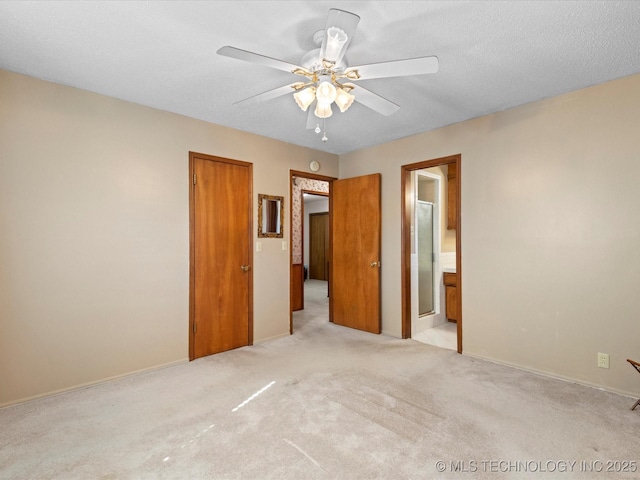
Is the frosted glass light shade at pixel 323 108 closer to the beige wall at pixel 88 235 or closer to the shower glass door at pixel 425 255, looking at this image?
the beige wall at pixel 88 235

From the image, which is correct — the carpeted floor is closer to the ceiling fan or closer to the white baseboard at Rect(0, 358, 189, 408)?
the white baseboard at Rect(0, 358, 189, 408)

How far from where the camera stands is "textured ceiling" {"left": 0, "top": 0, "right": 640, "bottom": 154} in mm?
1751

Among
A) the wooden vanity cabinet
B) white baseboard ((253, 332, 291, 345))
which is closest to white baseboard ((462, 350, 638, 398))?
the wooden vanity cabinet

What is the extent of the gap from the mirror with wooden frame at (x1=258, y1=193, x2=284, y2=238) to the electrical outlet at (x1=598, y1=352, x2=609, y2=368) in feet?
10.5

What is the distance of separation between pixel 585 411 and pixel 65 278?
3929 mm

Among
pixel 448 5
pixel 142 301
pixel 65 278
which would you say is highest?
pixel 448 5

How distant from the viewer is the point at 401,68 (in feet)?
5.72

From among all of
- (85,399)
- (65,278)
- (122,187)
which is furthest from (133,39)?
(85,399)

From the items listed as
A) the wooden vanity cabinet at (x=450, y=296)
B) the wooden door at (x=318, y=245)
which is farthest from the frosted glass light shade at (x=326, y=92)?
the wooden door at (x=318, y=245)

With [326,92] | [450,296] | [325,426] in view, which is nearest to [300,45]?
[326,92]

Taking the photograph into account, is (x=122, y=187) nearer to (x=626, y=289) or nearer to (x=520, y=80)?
(x=520, y=80)

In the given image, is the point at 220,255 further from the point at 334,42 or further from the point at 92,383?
the point at 334,42

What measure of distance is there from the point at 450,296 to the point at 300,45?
3826mm

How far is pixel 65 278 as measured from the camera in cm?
260
